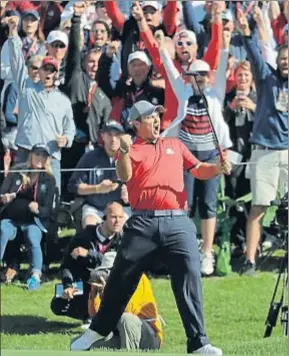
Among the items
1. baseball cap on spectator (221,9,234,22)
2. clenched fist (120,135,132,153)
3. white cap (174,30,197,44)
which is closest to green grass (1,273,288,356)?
clenched fist (120,135,132,153)

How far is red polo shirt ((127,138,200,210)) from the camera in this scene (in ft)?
27.6

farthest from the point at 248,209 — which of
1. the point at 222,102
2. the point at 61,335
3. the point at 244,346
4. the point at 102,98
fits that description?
the point at 244,346

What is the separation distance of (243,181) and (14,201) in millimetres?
2420

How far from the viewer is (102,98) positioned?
1190 cm

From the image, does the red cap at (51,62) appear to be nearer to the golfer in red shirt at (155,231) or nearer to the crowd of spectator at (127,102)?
the crowd of spectator at (127,102)

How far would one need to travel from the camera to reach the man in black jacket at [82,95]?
11.9m

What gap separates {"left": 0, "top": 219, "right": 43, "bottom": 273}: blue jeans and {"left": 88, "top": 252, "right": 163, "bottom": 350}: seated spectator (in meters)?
1.82

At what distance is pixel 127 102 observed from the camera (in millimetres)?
11844

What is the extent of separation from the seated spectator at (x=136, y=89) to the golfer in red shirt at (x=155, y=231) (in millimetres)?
2996

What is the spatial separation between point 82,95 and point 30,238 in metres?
1.60

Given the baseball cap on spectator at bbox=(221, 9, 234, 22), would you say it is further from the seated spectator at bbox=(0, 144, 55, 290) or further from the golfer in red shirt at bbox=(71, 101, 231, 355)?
the golfer in red shirt at bbox=(71, 101, 231, 355)

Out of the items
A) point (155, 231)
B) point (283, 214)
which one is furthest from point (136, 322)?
point (283, 214)

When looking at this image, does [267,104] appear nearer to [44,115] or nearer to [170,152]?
[44,115]

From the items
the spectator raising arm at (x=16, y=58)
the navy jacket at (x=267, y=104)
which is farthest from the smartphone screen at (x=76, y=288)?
the navy jacket at (x=267, y=104)
